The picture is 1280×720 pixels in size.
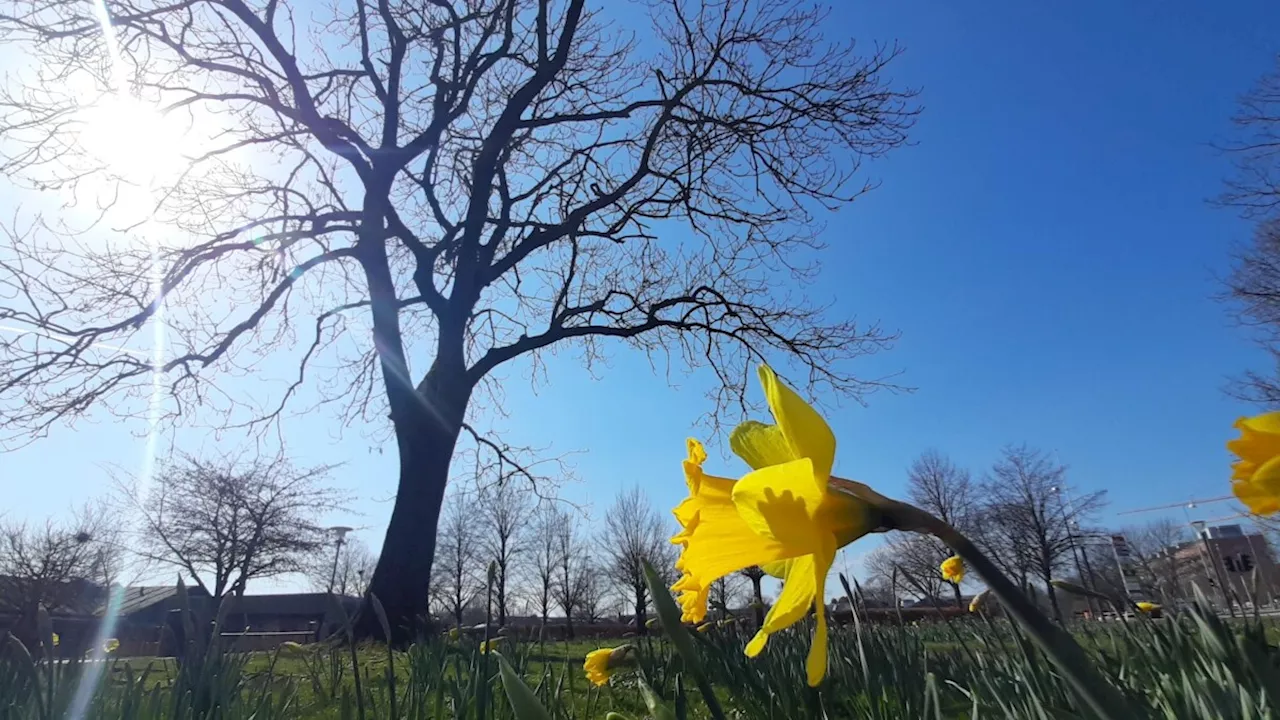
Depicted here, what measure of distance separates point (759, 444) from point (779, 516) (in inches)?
5.4

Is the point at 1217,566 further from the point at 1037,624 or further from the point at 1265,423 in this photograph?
the point at 1037,624

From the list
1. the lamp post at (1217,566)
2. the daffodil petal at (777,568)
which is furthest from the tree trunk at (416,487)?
the daffodil petal at (777,568)

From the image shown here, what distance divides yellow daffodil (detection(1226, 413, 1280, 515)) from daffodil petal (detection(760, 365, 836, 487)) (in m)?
0.35

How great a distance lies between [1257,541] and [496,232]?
77.0 ft

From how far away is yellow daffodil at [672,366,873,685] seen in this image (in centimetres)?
56

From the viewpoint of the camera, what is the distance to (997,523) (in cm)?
Answer: 2233

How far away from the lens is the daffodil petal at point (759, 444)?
685mm

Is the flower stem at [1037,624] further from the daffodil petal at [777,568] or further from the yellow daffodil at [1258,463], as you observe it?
the yellow daffodil at [1258,463]

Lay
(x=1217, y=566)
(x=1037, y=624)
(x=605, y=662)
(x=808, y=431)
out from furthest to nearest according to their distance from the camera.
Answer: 1. (x=1217, y=566)
2. (x=605, y=662)
3. (x=808, y=431)
4. (x=1037, y=624)

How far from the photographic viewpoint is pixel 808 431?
57 cm

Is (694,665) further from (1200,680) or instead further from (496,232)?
(496,232)

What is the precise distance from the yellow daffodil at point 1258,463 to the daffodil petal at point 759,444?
38cm

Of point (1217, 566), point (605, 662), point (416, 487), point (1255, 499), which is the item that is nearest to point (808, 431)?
point (1255, 499)

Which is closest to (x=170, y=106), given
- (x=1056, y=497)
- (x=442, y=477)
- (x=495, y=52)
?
(x=495, y=52)
